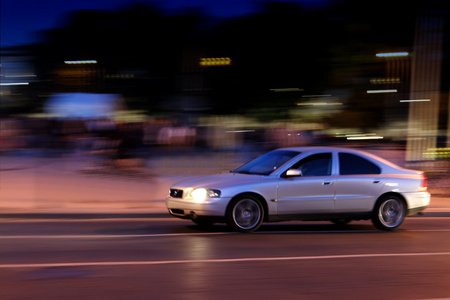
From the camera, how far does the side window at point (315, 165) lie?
11.1 meters

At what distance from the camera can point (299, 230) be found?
11.2 meters

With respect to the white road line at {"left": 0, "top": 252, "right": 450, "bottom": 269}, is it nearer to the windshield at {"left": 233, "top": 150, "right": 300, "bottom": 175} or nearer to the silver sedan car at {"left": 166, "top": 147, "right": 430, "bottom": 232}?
the silver sedan car at {"left": 166, "top": 147, "right": 430, "bottom": 232}

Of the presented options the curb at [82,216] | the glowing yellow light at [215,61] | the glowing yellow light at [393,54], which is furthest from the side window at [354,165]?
the glowing yellow light at [215,61]

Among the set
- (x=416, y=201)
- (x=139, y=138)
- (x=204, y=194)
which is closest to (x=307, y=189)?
(x=204, y=194)

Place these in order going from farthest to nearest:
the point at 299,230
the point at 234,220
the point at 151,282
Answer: the point at 299,230 < the point at 234,220 < the point at 151,282

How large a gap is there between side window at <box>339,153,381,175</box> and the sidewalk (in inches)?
150

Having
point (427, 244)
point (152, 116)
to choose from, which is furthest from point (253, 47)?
point (427, 244)

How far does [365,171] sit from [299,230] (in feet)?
5.20

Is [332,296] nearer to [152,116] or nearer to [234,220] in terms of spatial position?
[234,220]

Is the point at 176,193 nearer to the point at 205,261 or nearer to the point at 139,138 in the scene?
the point at 205,261

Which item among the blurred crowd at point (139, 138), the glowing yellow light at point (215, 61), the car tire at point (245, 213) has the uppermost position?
the glowing yellow light at point (215, 61)

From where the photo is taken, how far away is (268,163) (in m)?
11.4

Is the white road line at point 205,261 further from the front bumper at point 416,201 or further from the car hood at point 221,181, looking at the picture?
Answer: the front bumper at point 416,201

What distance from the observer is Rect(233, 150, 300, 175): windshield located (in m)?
11.1
